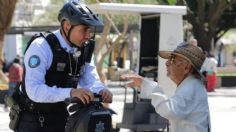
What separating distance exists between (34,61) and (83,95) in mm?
383

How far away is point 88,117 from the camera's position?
10.8ft

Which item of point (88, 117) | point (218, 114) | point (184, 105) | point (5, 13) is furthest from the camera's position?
point (218, 114)

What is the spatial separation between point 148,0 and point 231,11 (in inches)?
975

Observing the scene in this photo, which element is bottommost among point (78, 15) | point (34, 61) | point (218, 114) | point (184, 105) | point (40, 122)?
point (218, 114)

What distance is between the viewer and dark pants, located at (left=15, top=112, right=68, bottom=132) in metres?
3.67

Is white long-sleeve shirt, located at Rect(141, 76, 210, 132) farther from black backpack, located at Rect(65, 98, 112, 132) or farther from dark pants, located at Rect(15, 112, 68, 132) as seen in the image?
dark pants, located at Rect(15, 112, 68, 132)

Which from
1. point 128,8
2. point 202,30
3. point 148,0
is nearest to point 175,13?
point 128,8

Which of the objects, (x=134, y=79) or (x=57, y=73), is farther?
(x=57, y=73)

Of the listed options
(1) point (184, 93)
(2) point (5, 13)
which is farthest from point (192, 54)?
(2) point (5, 13)

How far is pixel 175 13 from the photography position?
34.2ft

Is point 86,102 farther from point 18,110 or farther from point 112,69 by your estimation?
point 112,69

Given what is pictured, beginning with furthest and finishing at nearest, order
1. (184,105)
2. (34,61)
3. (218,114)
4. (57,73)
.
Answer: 1. (218,114)
2. (57,73)
3. (34,61)
4. (184,105)

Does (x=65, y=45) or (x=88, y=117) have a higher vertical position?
(x=65, y=45)

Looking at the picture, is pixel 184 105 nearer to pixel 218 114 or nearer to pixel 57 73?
pixel 57 73
